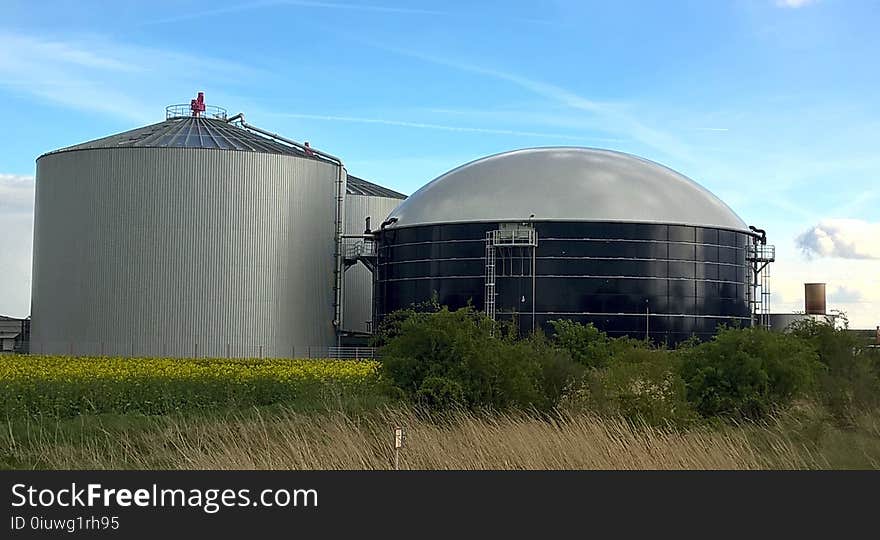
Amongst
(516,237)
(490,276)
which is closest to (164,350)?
(490,276)

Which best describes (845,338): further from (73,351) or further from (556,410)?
(73,351)

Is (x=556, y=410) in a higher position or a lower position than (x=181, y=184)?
lower

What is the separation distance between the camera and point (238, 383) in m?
28.0

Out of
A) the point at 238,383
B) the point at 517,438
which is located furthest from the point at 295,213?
the point at 517,438

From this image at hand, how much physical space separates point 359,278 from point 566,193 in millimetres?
18671

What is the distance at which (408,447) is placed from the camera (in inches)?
559

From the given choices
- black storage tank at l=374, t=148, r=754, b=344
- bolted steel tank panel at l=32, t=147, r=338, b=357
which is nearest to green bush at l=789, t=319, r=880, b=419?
black storage tank at l=374, t=148, r=754, b=344

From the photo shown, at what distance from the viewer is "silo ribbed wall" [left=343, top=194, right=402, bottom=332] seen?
214 ft

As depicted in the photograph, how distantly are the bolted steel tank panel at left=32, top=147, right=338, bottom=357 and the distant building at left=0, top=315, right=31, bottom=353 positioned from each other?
699 centimetres

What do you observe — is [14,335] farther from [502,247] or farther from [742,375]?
[742,375]

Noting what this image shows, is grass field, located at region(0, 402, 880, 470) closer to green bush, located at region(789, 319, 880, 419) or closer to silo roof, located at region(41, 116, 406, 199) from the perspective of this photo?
green bush, located at region(789, 319, 880, 419)

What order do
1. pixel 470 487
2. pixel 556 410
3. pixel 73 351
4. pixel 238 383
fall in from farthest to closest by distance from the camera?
pixel 73 351, pixel 238 383, pixel 556 410, pixel 470 487

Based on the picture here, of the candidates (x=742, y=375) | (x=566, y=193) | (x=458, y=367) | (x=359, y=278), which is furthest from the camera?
(x=359, y=278)

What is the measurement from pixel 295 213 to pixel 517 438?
141 ft
